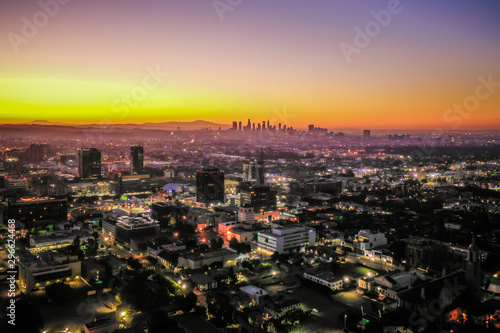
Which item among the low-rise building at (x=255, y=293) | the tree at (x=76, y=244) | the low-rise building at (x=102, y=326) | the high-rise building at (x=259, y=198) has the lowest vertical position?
the tree at (x=76, y=244)

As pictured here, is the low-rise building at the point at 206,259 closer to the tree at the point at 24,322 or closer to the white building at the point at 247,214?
the tree at the point at 24,322

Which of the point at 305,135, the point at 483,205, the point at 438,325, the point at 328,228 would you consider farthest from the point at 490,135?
the point at 438,325

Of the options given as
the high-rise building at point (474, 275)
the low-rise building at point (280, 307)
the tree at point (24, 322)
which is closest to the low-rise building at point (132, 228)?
the tree at point (24, 322)

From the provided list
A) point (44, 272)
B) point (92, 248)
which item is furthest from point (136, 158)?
point (44, 272)

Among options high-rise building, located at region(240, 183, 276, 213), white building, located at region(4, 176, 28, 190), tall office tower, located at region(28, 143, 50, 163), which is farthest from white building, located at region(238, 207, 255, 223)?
tall office tower, located at region(28, 143, 50, 163)

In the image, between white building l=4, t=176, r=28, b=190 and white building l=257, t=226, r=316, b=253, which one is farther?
white building l=4, t=176, r=28, b=190

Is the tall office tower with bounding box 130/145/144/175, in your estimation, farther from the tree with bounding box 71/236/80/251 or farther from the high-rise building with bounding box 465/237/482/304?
the high-rise building with bounding box 465/237/482/304
